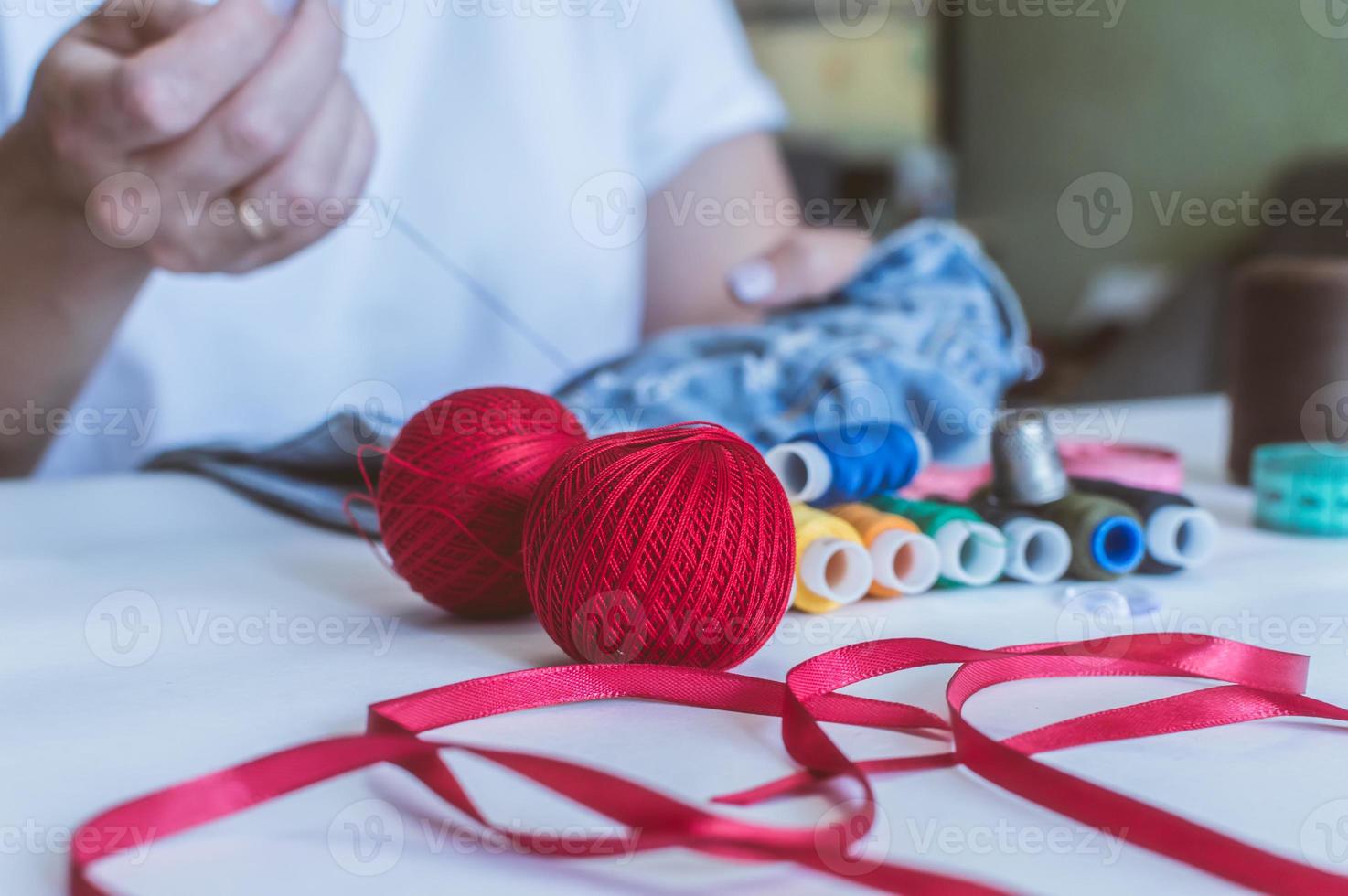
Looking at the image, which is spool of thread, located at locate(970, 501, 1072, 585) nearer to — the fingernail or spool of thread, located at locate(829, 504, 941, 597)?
spool of thread, located at locate(829, 504, 941, 597)

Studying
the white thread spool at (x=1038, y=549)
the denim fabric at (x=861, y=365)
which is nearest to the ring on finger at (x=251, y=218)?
the denim fabric at (x=861, y=365)

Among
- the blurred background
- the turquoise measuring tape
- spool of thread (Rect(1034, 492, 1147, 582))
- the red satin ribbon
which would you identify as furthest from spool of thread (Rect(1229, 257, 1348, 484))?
the blurred background

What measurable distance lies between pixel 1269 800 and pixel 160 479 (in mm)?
680


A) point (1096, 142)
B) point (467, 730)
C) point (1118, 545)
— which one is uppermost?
point (1096, 142)

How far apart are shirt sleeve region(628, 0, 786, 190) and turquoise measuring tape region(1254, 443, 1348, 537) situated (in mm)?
736

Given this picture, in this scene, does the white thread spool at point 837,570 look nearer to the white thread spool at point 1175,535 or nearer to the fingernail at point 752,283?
the white thread spool at point 1175,535

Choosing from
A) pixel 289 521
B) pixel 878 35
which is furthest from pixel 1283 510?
pixel 878 35

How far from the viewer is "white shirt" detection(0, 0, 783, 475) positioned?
3.36ft

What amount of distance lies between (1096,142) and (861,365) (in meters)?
2.36

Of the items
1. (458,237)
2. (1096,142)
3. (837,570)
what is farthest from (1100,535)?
(1096,142)

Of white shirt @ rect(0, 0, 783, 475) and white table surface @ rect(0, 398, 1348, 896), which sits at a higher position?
white shirt @ rect(0, 0, 783, 475)

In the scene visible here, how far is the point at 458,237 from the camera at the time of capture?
1171mm

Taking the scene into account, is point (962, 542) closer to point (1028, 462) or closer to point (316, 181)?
point (1028, 462)

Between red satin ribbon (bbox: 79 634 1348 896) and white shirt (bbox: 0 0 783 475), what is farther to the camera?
white shirt (bbox: 0 0 783 475)
